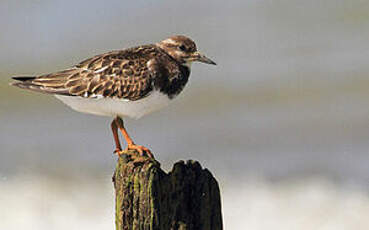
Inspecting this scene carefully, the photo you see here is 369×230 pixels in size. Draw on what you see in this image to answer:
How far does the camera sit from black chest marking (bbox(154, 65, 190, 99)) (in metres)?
7.46

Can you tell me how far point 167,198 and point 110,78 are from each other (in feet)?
6.09

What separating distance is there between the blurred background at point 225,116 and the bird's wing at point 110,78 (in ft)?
14.3

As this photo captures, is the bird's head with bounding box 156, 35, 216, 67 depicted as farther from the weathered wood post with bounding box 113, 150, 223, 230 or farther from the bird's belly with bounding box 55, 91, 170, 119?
the weathered wood post with bounding box 113, 150, 223, 230

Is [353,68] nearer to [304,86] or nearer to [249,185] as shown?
[304,86]

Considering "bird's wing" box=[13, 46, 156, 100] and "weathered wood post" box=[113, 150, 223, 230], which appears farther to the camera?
"bird's wing" box=[13, 46, 156, 100]

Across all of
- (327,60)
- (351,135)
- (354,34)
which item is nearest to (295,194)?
(351,135)

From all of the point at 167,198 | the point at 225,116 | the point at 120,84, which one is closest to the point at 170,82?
the point at 120,84

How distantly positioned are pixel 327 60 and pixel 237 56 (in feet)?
6.02

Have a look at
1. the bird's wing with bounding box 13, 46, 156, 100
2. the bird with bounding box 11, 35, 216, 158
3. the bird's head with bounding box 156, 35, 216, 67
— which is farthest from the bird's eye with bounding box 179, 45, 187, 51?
the bird's wing with bounding box 13, 46, 156, 100

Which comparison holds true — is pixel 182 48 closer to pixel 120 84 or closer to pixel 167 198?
pixel 120 84

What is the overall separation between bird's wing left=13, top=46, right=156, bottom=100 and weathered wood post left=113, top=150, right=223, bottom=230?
4.69 ft

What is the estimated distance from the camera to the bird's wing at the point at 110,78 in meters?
7.40

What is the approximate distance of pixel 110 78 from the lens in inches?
296

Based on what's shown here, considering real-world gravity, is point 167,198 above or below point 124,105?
below
